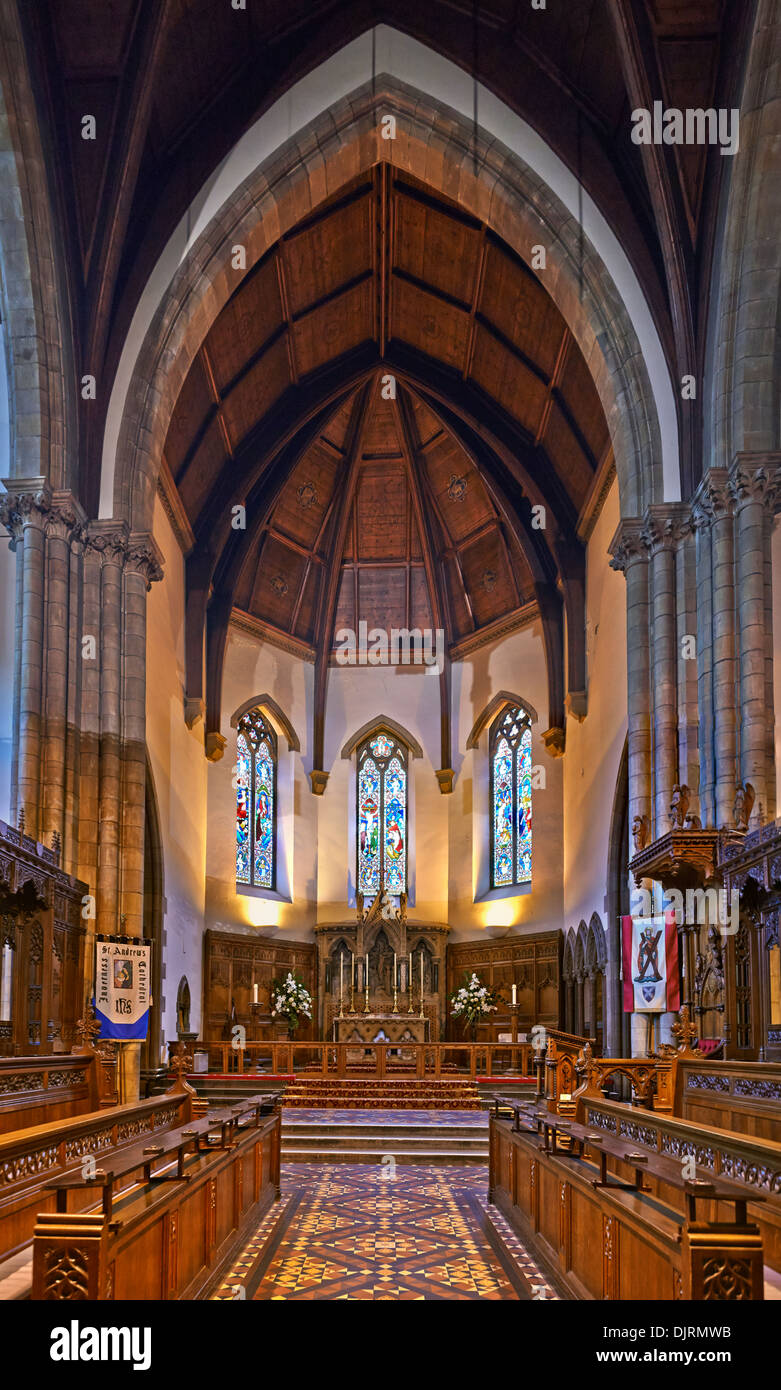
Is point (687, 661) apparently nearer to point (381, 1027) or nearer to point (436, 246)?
point (436, 246)

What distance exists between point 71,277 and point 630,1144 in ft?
41.2

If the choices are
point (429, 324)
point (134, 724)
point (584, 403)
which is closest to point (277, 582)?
point (429, 324)

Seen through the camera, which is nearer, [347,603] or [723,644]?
[723,644]

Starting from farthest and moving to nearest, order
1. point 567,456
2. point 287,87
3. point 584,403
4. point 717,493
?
1. point 567,456
2. point 584,403
3. point 287,87
4. point 717,493

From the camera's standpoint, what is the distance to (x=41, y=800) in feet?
45.4

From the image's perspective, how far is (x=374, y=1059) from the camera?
67.7 feet

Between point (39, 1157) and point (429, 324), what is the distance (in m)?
18.3

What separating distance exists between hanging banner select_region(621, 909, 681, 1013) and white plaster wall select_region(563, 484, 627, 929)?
14.0 feet

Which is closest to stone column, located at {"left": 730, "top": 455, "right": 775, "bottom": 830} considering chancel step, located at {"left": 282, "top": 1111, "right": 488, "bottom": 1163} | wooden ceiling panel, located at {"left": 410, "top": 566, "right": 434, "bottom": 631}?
chancel step, located at {"left": 282, "top": 1111, "right": 488, "bottom": 1163}

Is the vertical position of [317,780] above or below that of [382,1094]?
above

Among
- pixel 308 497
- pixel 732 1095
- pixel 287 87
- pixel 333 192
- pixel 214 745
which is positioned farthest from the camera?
pixel 308 497

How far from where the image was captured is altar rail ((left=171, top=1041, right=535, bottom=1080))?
18.1m

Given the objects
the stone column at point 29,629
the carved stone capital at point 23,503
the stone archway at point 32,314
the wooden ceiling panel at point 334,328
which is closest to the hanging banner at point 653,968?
the stone column at point 29,629

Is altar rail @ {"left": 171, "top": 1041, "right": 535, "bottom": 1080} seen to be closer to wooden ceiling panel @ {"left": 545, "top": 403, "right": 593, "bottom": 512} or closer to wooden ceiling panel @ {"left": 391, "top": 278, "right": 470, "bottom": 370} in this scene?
wooden ceiling panel @ {"left": 545, "top": 403, "right": 593, "bottom": 512}
